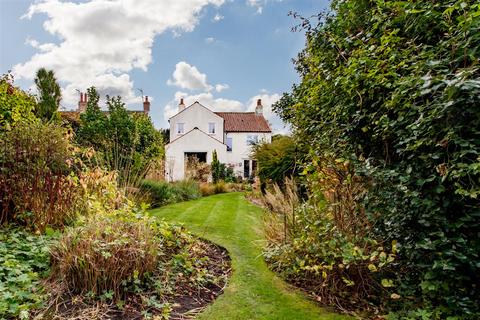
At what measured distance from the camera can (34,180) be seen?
4867 millimetres

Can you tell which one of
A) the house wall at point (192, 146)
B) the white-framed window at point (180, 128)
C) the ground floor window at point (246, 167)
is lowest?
the ground floor window at point (246, 167)

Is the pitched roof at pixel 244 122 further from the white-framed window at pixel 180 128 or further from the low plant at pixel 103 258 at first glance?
the low plant at pixel 103 258

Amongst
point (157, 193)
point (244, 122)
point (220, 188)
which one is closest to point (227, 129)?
point (244, 122)

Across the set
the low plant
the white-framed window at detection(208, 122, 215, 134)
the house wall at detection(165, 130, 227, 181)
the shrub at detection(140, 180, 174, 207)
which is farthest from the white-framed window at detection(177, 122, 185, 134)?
the low plant

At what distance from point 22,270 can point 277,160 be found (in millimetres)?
6930

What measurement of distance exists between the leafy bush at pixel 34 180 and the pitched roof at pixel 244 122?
2339 centimetres

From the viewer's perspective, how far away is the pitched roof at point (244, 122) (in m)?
28.6

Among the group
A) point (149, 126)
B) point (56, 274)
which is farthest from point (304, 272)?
point (149, 126)

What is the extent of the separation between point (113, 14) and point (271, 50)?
3.97m

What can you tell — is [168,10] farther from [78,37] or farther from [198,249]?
[198,249]

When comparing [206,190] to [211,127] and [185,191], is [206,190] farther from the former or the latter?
[211,127]

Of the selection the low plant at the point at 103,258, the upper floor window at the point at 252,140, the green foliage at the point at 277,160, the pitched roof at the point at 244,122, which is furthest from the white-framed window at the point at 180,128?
the low plant at the point at 103,258

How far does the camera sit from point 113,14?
729cm

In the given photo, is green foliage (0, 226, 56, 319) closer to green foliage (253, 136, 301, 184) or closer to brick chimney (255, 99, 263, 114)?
green foliage (253, 136, 301, 184)
